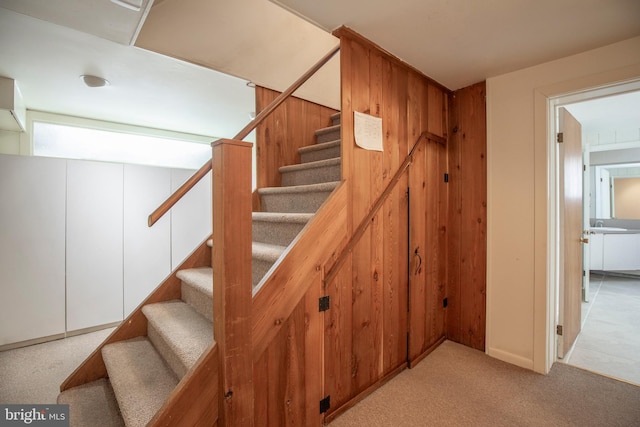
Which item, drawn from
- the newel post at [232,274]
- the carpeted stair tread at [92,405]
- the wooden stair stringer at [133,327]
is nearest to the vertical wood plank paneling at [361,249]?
the newel post at [232,274]

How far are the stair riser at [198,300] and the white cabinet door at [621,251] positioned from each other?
21.4 ft

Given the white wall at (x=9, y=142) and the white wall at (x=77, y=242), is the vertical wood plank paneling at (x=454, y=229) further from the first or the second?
the white wall at (x=9, y=142)

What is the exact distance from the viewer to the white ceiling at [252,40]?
1.60m

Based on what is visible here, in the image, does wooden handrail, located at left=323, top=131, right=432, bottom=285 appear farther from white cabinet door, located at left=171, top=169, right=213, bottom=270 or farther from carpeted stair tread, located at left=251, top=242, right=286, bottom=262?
white cabinet door, located at left=171, top=169, right=213, bottom=270

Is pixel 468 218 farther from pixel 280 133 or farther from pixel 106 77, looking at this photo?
pixel 106 77

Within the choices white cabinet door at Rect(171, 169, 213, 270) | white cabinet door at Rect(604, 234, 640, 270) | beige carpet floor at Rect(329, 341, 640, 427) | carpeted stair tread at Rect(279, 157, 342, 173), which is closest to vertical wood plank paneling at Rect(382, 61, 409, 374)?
beige carpet floor at Rect(329, 341, 640, 427)

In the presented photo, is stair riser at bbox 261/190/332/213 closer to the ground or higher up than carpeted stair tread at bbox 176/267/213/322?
higher up

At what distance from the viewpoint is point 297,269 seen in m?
1.52

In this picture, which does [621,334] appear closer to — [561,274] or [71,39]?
[561,274]

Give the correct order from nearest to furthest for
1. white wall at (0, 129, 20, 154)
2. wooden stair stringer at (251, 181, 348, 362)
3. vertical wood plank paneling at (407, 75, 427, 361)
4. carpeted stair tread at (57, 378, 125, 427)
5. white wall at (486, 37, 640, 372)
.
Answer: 1. wooden stair stringer at (251, 181, 348, 362)
2. carpeted stair tread at (57, 378, 125, 427)
3. white wall at (486, 37, 640, 372)
4. vertical wood plank paneling at (407, 75, 427, 361)
5. white wall at (0, 129, 20, 154)

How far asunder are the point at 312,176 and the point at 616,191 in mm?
6615

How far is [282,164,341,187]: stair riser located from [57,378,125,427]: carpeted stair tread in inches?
73.5

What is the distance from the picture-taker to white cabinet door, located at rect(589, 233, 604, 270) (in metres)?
5.00

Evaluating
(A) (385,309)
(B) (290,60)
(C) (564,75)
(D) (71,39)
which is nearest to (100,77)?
(D) (71,39)
